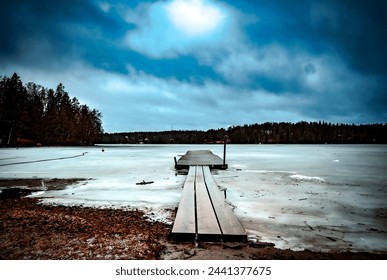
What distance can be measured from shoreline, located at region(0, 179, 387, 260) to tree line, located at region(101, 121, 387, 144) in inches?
3853

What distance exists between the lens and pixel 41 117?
51.9 meters

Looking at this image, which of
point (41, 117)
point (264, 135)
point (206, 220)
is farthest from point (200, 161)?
point (264, 135)

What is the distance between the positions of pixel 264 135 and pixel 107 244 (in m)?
138

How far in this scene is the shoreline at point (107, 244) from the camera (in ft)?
9.25

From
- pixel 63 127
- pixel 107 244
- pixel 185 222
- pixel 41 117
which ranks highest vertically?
pixel 41 117

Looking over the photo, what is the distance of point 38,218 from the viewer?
4.23 meters

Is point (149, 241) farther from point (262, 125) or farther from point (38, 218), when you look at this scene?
point (262, 125)

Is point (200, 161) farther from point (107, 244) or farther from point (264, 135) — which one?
point (264, 135)

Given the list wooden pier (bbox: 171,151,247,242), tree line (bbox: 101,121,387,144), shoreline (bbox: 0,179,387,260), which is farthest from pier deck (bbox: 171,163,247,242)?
tree line (bbox: 101,121,387,144)

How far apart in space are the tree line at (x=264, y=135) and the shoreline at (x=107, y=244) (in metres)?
97.9

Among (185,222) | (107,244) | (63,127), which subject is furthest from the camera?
(63,127)

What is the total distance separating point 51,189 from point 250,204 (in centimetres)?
609
